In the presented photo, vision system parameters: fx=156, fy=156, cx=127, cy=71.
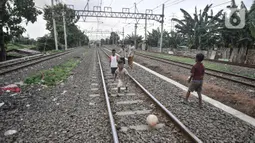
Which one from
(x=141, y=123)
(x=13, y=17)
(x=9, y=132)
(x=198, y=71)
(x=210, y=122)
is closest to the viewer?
(x=9, y=132)

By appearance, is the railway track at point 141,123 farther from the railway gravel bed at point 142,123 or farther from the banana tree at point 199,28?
the banana tree at point 199,28

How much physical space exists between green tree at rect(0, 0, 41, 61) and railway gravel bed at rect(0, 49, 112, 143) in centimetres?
1818

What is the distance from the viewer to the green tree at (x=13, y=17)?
63.9ft

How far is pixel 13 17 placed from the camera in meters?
20.5

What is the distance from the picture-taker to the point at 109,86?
290 inches

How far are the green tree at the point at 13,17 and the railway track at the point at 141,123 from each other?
21133 millimetres

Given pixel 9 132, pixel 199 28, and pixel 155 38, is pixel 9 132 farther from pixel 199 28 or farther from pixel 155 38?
pixel 155 38

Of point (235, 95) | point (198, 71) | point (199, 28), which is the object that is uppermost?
point (199, 28)

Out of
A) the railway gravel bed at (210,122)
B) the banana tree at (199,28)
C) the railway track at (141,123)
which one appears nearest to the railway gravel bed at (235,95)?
the railway gravel bed at (210,122)

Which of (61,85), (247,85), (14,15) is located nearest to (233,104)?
(247,85)

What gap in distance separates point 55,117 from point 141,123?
2389mm

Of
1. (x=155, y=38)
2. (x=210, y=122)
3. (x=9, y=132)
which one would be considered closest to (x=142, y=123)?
(x=210, y=122)

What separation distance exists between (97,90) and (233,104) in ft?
17.4

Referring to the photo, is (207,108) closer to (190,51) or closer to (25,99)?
(25,99)
